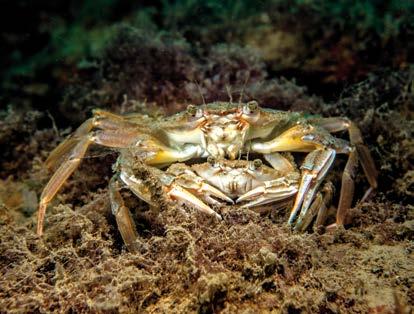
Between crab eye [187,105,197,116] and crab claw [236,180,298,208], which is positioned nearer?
crab claw [236,180,298,208]

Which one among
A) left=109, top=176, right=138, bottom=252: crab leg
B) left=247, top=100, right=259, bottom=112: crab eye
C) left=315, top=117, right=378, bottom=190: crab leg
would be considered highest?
left=247, top=100, right=259, bottom=112: crab eye

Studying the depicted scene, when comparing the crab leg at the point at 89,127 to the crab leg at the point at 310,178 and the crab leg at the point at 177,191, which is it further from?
the crab leg at the point at 310,178

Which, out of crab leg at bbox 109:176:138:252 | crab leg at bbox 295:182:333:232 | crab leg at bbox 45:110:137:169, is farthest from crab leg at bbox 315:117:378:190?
crab leg at bbox 109:176:138:252

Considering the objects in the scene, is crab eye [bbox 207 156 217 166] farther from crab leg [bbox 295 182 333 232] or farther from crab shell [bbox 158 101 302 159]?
crab leg [bbox 295 182 333 232]

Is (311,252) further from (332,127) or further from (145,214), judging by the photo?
(332,127)

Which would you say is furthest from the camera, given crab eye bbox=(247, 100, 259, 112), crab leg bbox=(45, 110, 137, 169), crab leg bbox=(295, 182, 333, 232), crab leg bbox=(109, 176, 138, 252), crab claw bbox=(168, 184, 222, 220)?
crab leg bbox=(45, 110, 137, 169)

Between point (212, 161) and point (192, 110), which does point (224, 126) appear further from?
point (212, 161)

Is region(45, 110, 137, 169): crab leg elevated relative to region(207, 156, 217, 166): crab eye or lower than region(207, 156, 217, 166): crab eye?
lower

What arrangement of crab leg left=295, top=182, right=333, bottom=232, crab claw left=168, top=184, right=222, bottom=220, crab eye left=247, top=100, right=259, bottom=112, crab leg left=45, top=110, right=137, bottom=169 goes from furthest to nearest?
crab leg left=45, top=110, right=137, bottom=169
crab eye left=247, top=100, right=259, bottom=112
crab leg left=295, top=182, right=333, bottom=232
crab claw left=168, top=184, right=222, bottom=220

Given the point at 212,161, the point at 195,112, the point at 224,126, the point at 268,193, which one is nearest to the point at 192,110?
the point at 195,112
